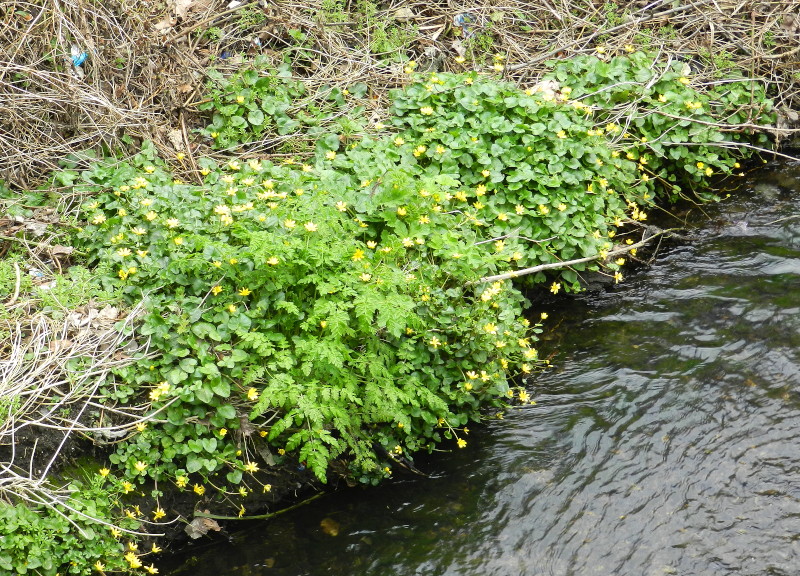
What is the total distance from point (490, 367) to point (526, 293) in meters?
1.12

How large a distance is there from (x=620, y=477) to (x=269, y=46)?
4.13m

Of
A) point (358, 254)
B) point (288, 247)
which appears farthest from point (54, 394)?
point (358, 254)

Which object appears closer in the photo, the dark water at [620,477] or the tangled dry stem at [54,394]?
the tangled dry stem at [54,394]

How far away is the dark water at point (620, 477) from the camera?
3.76 meters

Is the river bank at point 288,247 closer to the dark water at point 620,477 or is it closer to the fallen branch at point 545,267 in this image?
the fallen branch at point 545,267

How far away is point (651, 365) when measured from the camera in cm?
478

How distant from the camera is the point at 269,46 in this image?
20.5 feet

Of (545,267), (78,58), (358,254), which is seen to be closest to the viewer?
(358,254)

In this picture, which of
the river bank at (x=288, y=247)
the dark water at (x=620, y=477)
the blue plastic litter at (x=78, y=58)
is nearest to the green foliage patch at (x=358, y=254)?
the river bank at (x=288, y=247)

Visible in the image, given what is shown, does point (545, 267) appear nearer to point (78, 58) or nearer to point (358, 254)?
point (358, 254)

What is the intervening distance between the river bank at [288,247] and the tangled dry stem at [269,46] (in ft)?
0.12

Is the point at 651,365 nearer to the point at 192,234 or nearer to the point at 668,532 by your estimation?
the point at 668,532

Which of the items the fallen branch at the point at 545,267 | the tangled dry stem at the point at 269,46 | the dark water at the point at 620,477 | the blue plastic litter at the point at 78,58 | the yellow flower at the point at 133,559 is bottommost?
the dark water at the point at 620,477

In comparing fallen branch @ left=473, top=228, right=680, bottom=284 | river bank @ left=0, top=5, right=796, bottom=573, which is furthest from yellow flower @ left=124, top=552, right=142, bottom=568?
fallen branch @ left=473, top=228, right=680, bottom=284
